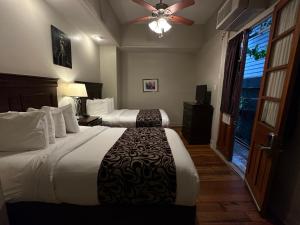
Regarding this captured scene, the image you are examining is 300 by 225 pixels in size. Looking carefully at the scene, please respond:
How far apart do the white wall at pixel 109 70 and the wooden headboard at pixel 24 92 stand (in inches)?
88.3

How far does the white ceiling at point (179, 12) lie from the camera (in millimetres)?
3267

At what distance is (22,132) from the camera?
1375 mm

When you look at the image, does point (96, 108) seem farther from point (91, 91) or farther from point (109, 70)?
point (109, 70)

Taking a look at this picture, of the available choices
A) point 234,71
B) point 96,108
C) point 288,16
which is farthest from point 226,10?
point 96,108

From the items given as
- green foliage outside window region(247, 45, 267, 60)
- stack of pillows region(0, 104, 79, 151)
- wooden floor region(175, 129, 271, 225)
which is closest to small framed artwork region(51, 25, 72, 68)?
stack of pillows region(0, 104, 79, 151)

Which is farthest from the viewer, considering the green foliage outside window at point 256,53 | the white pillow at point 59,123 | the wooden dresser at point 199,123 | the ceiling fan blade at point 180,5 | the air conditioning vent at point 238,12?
the wooden dresser at point 199,123

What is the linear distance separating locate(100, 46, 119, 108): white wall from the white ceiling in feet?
2.83

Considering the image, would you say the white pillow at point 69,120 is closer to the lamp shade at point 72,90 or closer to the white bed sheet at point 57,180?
Result: the lamp shade at point 72,90

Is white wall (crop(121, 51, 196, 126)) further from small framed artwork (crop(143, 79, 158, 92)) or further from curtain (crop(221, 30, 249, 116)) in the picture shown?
curtain (crop(221, 30, 249, 116))

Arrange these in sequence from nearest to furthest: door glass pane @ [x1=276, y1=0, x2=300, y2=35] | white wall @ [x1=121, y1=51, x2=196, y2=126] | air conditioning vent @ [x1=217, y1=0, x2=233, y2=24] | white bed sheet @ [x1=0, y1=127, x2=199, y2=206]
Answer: white bed sheet @ [x1=0, y1=127, x2=199, y2=206], door glass pane @ [x1=276, y1=0, x2=300, y2=35], air conditioning vent @ [x1=217, y1=0, x2=233, y2=24], white wall @ [x1=121, y1=51, x2=196, y2=126]

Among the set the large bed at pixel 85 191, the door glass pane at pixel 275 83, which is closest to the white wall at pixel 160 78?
the door glass pane at pixel 275 83

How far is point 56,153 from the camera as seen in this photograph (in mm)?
1350

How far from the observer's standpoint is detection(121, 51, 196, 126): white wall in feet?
16.6

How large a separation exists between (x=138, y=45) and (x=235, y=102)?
308cm
